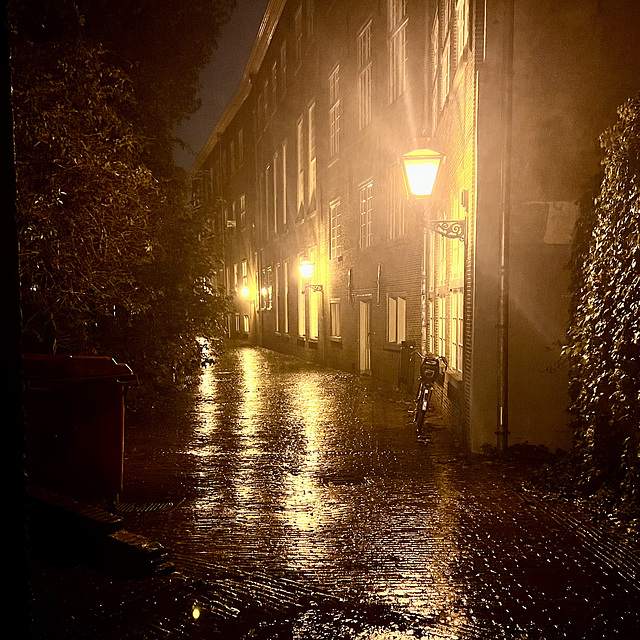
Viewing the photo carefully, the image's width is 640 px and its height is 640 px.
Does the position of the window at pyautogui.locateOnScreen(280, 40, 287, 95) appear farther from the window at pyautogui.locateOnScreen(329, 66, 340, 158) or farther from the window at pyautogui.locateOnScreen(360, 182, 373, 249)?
A: the window at pyautogui.locateOnScreen(360, 182, 373, 249)

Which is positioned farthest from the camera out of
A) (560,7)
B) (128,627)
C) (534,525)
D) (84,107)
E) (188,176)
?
(188,176)

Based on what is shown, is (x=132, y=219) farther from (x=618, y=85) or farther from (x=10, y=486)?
(x=10, y=486)

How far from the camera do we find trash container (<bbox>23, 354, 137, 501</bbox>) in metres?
5.85

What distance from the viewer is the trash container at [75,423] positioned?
5848 mm

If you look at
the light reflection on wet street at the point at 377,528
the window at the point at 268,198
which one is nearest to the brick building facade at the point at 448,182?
the light reflection on wet street at the point at 377,528

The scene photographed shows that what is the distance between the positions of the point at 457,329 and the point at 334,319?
11609 mm

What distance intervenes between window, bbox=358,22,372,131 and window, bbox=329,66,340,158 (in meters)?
2.04

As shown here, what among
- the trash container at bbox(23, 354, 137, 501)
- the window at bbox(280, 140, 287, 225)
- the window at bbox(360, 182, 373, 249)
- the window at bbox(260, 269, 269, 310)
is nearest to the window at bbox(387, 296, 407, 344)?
the window at bbox(360, 182, 373, 249)

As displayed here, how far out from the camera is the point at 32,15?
1194 centimetres

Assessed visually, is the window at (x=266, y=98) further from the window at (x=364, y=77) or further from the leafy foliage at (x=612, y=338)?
the leafy foliage at (x=612, y=338)

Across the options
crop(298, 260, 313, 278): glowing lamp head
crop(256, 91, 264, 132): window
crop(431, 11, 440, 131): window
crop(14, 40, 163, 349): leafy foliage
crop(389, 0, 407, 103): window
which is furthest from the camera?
crop(256, 91, 264, 132): window

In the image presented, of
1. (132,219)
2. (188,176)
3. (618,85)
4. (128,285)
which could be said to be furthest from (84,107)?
(618,85)

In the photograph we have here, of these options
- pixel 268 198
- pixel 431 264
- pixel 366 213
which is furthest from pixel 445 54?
pixel 268 198

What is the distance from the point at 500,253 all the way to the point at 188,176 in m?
7.89
